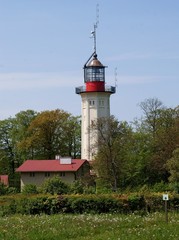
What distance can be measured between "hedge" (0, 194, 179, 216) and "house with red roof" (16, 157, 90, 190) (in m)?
34.7

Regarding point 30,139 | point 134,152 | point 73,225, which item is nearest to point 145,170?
point 134,152

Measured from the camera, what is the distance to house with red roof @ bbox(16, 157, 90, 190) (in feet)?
220

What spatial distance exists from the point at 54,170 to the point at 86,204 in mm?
36871

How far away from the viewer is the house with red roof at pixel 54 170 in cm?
6719

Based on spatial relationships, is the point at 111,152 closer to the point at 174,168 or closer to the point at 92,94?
the point at 174,168

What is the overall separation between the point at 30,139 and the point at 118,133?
20.3 m

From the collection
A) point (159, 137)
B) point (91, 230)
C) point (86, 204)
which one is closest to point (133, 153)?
point (159, 137)

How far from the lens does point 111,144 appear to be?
5653cm

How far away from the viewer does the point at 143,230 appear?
18266mm

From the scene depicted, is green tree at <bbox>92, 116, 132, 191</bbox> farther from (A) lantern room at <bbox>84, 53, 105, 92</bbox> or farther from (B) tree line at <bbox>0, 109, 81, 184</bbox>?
(B) tree line at <bbox>0, 109, 81, 184</bbox>

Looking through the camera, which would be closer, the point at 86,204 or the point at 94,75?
the point at 86,204

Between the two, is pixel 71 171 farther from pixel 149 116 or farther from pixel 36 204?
pixel 36 204

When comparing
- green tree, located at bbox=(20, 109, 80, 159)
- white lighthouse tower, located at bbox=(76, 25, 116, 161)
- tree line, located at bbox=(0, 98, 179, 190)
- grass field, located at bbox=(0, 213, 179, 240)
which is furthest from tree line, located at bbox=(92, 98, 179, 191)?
grass field, located at bbox=(0, 213, 179, 240)

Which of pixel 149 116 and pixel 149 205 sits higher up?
pixel 149 116
